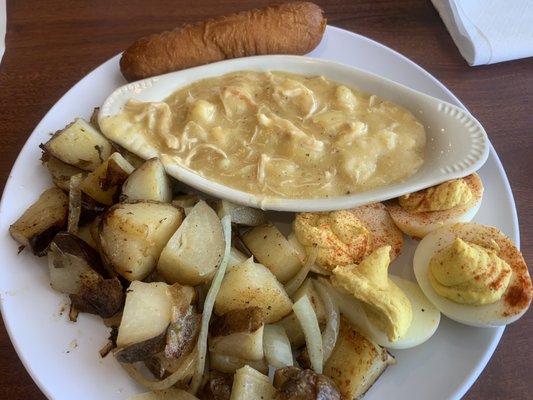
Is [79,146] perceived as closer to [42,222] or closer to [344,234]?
[42,222]

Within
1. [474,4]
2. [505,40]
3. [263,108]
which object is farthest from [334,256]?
[474,4]

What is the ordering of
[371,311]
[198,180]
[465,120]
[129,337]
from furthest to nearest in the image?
[465,120] → [198,180] → [371,311] → [129,337]

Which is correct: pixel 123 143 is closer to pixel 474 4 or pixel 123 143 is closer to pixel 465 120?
pixel 465 120

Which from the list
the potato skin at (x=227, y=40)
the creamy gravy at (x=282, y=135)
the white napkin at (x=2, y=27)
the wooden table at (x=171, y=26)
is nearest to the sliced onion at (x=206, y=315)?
the creamy gravy at (x=282, y=135)

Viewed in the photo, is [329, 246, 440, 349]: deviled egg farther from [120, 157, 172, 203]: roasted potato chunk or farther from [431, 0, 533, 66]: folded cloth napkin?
[431, 0, 533, 66]: folded cloth napkin

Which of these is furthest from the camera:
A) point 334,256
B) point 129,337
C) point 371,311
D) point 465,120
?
point 465,120

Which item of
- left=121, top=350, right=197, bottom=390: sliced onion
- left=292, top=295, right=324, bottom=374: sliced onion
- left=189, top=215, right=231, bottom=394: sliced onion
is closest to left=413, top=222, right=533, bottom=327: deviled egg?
left=292, top=295, right=324, bottom=374: sliced onion
